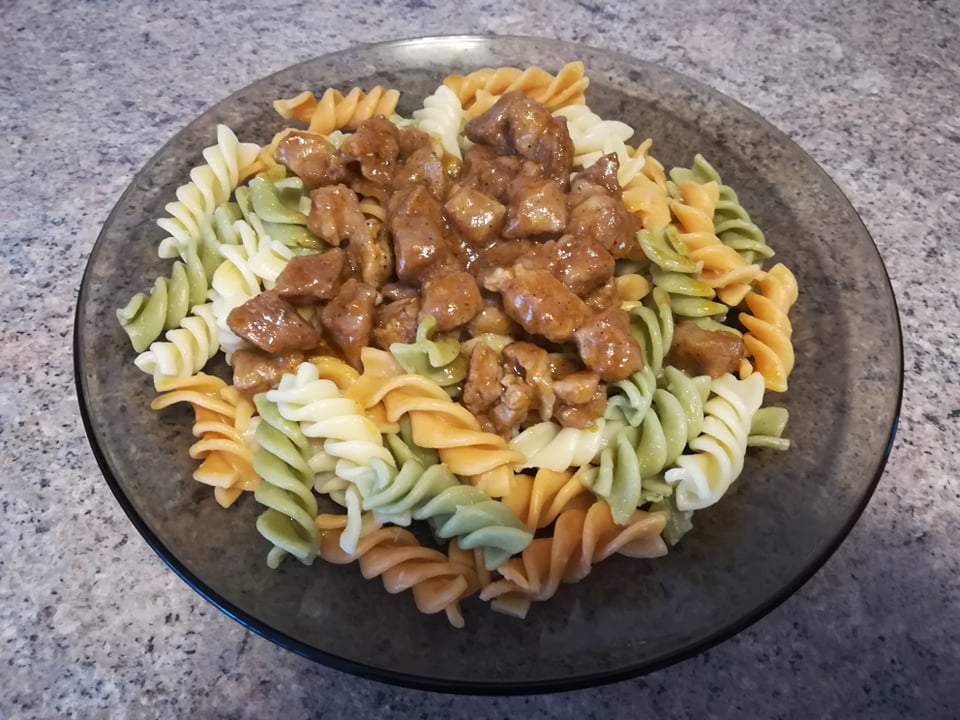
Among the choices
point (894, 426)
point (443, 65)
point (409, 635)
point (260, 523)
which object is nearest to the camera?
point (409, 635)

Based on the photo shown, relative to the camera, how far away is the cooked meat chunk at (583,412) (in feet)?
7.07

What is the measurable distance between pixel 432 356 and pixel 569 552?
2.20 ft

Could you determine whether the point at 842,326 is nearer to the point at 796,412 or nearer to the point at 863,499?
the point at 796,412

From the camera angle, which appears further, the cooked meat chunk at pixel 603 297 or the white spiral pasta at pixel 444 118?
the white spiral pasta at pixel 444 118

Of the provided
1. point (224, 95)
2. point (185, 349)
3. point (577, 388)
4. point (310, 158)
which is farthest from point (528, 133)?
point (224, 95)

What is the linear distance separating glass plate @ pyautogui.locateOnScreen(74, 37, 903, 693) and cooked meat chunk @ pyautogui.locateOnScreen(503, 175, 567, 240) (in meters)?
0.78

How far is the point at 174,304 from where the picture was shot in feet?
7.74

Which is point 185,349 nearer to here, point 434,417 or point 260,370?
point 260,370

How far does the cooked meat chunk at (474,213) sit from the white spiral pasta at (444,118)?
1.30 ft

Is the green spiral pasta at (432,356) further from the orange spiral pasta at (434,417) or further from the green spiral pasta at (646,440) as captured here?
the green spiral pasta at (646,440)

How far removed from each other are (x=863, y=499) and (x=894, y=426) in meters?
0.27

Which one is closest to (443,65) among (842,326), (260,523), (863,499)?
(842,326)

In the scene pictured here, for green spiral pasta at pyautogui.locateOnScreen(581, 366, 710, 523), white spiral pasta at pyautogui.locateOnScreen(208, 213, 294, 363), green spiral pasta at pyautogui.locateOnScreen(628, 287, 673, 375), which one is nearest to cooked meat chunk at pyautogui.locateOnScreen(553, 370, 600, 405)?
green spiral pasta at pyautogui.locateOnScreen(581, 366, 710, 523)

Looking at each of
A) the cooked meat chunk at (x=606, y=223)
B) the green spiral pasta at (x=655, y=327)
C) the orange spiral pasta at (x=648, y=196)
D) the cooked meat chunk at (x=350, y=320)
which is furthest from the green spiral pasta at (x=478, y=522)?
the orange spiral pasta at (x=648, y=196)
